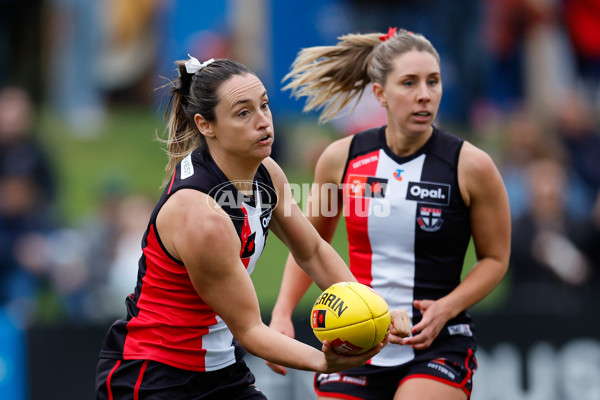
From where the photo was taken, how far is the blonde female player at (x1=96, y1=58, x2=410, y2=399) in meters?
3.57

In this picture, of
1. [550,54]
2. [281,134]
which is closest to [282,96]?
[281,134]

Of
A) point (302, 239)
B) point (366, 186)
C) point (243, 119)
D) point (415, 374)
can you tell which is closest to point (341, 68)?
point (366, 186)

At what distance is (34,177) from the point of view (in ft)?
29.4

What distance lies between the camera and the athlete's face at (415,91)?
4379 millimetres

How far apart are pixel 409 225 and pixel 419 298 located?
38cm

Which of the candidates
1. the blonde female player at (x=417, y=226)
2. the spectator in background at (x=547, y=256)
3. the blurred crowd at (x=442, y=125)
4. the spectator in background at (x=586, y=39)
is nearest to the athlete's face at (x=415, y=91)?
the blonde female player at (x=417, y=226)

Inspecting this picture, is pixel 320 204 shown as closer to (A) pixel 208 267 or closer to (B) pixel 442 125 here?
(A) pixel 208 267

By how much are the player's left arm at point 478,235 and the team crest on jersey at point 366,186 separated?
0.41 m

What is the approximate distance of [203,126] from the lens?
3867 mm

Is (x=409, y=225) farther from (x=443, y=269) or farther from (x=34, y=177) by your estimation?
(x=34, y=177)

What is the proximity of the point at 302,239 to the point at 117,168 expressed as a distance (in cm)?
722

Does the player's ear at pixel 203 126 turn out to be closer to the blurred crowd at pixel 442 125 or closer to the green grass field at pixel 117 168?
the blurred crowd at pixel 442 125

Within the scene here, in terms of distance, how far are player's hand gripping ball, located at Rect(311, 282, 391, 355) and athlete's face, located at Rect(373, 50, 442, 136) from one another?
1.11 metres

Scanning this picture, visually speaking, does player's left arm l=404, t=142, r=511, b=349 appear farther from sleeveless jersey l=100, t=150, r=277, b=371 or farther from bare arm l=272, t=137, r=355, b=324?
sleeveless jersey l=100, t=150, r=277, b=371
